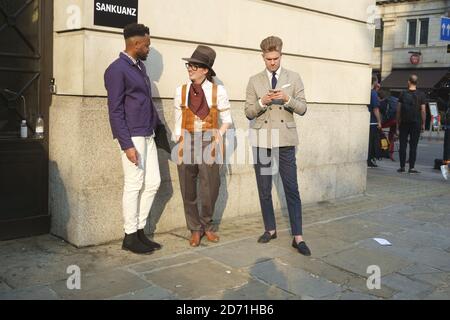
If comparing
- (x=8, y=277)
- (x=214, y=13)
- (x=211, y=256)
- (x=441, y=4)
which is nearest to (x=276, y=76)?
(x=214, y=13)

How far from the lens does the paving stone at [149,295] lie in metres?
3.89

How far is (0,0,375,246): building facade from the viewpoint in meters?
5.14

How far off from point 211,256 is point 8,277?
1761mm

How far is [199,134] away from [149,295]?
1.83m

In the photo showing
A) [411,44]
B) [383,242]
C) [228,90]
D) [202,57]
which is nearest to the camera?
[202,57]

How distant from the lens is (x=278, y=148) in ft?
17.0

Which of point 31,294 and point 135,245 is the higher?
point 135,245

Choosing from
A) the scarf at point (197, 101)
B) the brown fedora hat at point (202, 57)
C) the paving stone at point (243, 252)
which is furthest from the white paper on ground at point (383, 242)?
the brown fedora hat at point (202, 57)

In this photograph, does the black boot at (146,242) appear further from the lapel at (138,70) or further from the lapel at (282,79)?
the lapel at (282,79)

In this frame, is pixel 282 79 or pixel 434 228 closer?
pixel 282 79

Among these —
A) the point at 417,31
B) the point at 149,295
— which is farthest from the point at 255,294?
the point at 417,31

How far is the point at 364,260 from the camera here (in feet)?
16.3

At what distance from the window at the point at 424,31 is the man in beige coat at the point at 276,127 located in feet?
112

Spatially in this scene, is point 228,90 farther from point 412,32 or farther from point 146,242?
point 412,32
